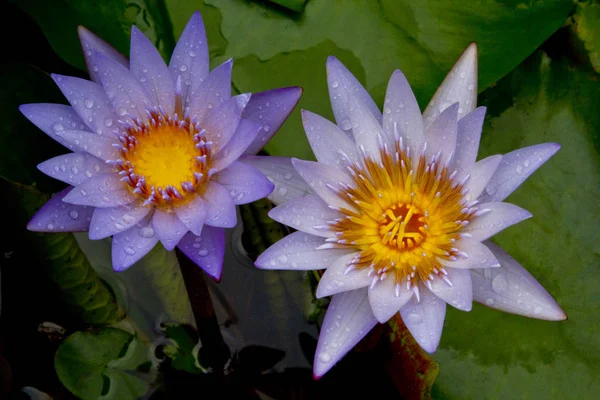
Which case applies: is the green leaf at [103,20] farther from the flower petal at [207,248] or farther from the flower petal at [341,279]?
the flower petal at [341,279]

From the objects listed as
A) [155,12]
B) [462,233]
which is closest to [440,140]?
[462,233]

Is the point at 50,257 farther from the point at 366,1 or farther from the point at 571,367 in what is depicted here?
the point at 571,367

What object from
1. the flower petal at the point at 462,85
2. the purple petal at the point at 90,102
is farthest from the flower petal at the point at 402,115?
the purple petal at the point at 90,102

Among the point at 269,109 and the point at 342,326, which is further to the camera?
the point at 269,109

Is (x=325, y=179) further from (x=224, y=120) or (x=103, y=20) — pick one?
(x=103, y=20)

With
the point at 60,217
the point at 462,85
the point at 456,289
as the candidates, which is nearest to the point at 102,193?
the point at 60,217
